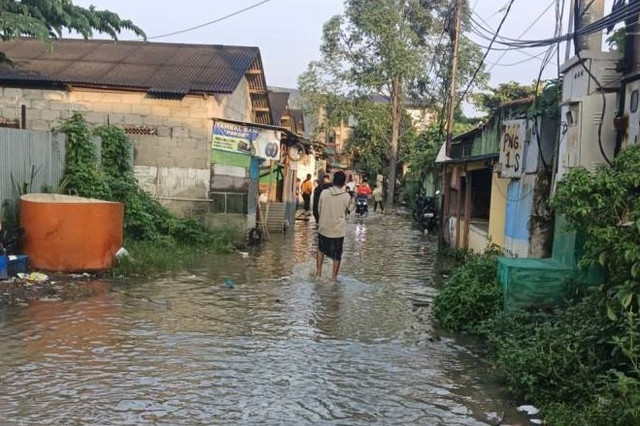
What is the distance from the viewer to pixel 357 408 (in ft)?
16.8

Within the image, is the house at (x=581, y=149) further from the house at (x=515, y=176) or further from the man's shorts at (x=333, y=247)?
the man's shorts at (x=333, y=247)

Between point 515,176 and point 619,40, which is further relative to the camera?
point 515,176

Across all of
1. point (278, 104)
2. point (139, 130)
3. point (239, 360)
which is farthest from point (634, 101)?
point (278, 104)

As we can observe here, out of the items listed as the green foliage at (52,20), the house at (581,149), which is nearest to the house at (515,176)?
the house at (581,149)

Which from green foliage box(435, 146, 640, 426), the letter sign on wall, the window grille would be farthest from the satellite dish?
green foliage box(435, 146, 640, 426)

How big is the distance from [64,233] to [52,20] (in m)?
6.33

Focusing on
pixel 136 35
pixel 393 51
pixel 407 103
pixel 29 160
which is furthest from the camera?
pixel 407 103

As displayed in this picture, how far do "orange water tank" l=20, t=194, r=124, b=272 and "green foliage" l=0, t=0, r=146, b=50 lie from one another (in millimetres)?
3659

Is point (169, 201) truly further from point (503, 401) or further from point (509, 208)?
point (503, 401)

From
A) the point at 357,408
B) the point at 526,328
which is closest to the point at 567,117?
the point at 526,328

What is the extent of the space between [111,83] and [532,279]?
470 inches

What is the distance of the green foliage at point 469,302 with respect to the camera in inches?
301

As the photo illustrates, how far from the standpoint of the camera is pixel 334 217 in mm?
11000

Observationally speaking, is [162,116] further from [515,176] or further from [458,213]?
[515,176]
